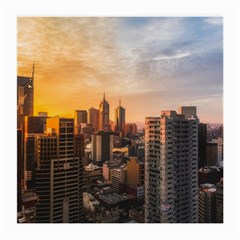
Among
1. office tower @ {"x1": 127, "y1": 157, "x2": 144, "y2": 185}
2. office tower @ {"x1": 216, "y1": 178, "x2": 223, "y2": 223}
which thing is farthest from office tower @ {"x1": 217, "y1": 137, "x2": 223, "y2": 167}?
office tower @ {"x1": 127, "y1": 157, "x2": 144, "y2": 185}

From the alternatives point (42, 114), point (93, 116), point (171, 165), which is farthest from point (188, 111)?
point (42, 114)

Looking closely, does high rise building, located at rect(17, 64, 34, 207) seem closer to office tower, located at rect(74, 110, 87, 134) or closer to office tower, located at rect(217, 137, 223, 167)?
office tower, located at rect(74, 110, 87, 134)

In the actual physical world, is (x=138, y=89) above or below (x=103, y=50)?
below

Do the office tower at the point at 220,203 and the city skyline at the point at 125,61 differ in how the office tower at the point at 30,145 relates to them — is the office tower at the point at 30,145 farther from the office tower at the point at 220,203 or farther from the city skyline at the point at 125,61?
the office tower at the point at 220,203

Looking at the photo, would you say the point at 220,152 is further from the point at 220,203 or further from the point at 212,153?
the point at 220,203
